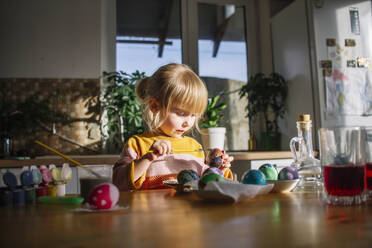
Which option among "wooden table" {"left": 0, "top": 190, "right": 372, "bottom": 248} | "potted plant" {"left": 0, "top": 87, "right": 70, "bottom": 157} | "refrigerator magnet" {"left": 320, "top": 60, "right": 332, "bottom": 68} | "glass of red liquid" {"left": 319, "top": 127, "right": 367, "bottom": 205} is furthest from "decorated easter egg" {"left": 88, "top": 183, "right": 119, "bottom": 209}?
"refrigerator magnet" {"left": 320, "top": 60, "right": 332, "bottom": 68}

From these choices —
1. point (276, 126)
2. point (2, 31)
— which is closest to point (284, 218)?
point (276, 126)

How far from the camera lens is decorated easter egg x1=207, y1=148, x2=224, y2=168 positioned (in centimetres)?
105

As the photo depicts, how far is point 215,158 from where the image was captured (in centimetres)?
105

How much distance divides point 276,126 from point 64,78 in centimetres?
196

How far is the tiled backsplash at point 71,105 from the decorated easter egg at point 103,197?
223cm

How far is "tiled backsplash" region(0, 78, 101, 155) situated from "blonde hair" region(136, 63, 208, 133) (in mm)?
1446

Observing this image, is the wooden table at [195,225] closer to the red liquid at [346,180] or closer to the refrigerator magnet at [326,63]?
the red liquid at [346,180]

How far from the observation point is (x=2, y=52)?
106 inches

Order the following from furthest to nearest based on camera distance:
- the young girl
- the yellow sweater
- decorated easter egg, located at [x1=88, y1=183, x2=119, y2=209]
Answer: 1. the young girl
2. the yellow sweater
3. decorated easter egg, located at [x1=88, y1=183, x2=119, y2=209]

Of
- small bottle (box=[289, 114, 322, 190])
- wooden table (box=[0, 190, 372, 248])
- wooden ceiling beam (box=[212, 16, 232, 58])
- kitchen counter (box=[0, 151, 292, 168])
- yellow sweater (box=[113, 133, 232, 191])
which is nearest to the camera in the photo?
wooden table (box=[0, 190, 372, 248])

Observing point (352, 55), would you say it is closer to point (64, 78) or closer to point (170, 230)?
point (64, 78)

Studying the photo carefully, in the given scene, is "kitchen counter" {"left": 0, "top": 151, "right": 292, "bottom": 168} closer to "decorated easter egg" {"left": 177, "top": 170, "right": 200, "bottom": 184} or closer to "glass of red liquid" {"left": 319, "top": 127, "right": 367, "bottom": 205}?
"decorated easter egg" {"left": 177, "top": 170, "right": 200, "bottom": 184}

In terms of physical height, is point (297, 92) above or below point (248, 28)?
below

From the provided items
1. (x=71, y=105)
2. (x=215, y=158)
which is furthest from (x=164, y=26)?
(x=215, y=158)
